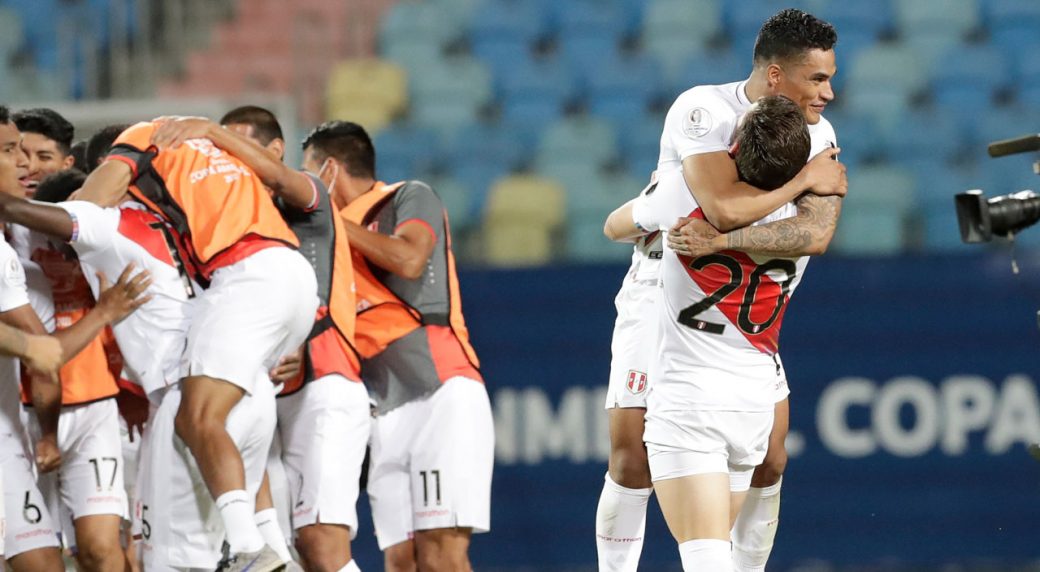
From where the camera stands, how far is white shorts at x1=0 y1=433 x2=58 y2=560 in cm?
559

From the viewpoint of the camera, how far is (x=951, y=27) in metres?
10.8

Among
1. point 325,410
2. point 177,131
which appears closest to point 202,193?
point 177,131

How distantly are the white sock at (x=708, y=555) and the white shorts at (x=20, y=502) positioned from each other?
2.54 m

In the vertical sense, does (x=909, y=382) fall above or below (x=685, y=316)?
below

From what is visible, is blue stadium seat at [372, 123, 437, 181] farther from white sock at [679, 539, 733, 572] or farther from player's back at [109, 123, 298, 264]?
white sock at [679, 539, 733, 572]

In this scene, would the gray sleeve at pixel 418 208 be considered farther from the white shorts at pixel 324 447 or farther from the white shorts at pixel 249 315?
→ the white shorts at pixel 249 315

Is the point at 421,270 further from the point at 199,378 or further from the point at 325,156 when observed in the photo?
the point at 199,378

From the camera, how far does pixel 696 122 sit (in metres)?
4.81

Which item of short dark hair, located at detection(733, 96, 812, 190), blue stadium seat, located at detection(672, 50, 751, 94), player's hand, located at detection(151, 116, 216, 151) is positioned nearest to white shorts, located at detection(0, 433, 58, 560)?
player's hand, located at detection(151, 116, 216, 151)

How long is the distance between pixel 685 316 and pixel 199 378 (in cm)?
170

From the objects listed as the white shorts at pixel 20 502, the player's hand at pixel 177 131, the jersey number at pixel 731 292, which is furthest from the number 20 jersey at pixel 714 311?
the white shorts at pixel 20 502

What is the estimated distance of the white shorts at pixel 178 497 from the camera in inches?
208

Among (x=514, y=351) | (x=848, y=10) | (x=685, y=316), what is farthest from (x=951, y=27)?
(x=685, y=316)

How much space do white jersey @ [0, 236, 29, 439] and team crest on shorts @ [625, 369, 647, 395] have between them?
86.2 inches
